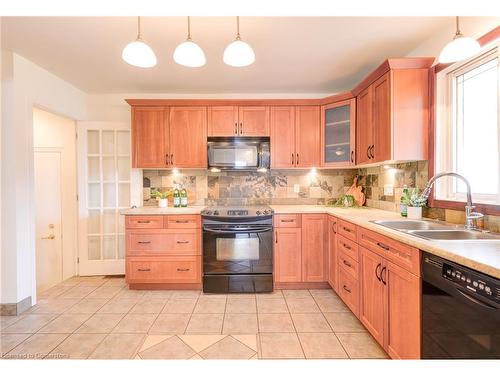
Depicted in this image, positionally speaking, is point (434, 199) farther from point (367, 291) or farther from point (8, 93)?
point (8, 93)

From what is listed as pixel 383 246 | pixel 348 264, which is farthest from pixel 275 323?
pixel 383 246

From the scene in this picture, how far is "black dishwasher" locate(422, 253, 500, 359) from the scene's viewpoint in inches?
Answer: 37.9

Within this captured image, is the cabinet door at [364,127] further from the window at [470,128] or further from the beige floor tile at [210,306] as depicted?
the beige floor tile at [210,306]

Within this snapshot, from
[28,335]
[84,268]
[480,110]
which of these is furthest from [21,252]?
[480,110]

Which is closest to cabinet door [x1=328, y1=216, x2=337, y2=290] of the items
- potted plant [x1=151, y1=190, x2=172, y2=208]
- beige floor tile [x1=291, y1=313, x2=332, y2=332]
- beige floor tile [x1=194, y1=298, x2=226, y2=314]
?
beige floor tile [x1=291, y1=313, x2=332, y2=332]

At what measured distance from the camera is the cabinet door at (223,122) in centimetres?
310

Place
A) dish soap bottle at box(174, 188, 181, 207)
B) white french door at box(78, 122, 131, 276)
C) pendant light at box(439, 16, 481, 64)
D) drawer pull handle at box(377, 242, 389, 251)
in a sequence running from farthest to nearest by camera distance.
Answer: white french door at box(78, 122, 131, 276) → dish soap bottle at box(174, 188, 181, 207) → drawer pull handle at box(377, 242, 389, 251) → pendant light at box(439, 16, 481, 64)

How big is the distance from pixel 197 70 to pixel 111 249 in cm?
252

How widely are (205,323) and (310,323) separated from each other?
91 cm

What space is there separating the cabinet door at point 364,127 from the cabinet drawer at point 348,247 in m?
0.84

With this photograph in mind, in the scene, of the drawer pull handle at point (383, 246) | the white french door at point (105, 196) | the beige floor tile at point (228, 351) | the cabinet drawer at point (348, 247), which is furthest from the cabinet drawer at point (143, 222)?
the drawer pull handle at point (383, 246)

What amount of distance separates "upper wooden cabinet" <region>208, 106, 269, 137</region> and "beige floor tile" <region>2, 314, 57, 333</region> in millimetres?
2421

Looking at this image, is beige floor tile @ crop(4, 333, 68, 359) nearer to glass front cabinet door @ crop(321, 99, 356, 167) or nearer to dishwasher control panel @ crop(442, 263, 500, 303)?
dishwasher control panel @ crop(442, 263, 500, 303)

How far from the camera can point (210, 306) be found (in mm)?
2496
